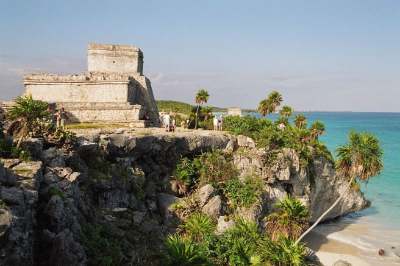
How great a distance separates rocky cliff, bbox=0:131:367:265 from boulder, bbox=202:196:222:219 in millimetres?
56

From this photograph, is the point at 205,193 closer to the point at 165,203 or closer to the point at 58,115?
the point at 165,203

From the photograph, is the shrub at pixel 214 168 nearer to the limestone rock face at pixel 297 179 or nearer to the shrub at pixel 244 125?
the limestone rock face at pixel 297 179

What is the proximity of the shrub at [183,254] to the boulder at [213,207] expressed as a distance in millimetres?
7149

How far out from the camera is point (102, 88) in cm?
2736

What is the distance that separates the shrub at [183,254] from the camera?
542 inches

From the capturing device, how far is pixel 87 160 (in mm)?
18156

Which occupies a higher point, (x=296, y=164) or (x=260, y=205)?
(x=296, y=164)

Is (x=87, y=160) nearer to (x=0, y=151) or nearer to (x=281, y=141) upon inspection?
(x=0, y=151)

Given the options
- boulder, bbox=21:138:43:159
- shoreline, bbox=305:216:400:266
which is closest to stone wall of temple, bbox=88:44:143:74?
boulder, bbox=21:138:43:159

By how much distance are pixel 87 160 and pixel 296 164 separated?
49.6 feet

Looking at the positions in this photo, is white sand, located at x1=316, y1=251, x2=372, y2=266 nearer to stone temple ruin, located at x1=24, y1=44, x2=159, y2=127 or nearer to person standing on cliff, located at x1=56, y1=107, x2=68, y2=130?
stone temple ruin, located at x1=24, y1=44, x2=159, y2=127

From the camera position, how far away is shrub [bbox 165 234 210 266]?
45.2ft

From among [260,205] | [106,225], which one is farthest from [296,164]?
[106,225]

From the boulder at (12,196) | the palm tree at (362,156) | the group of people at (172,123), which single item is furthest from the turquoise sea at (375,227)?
the boulder at (12,196)
